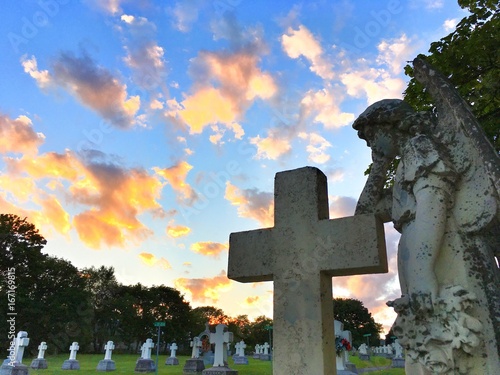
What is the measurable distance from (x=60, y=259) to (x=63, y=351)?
10600mm

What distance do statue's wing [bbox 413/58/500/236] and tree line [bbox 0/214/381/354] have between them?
2276 cm

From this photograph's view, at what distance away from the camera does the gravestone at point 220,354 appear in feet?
58.6

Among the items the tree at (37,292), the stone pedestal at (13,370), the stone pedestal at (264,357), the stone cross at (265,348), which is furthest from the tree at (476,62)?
the tree at (37,292)

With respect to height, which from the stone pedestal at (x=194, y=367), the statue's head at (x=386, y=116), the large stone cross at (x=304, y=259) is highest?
the statue's head at (x=386, y=116)

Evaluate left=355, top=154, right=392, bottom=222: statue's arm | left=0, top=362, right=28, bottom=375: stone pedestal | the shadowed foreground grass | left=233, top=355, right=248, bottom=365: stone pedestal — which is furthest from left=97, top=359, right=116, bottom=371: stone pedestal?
left=355, top=154, right=392, bottom=222: statue's arm

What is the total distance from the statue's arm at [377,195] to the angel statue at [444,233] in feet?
0.17

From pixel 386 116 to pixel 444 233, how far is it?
1.04m

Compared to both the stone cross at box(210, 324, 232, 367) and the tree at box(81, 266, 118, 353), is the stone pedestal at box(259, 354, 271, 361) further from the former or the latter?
the tree at box(81, 266, 118, 353)

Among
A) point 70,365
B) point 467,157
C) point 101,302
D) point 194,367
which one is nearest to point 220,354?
point 194,367

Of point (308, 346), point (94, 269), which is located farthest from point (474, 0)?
point (94, 269)

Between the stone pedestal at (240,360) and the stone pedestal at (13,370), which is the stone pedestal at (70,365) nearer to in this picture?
the stone pedestal at (13,370)

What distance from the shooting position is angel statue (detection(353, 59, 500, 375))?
2.52 meters

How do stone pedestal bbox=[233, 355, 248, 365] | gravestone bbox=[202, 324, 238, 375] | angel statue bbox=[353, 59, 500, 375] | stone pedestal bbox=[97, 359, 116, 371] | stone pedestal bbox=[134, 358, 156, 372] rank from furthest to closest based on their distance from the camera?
stone pedestal bbox=[233, 355, 248, 365], stone pedestal bbox=[97, 359, 116, 371], stone pedestal bbox=[134, 358, 156, 372], gravestone bbox=[202, 324, 238, 375], angel statue bbox=[353, 59, 500, 375]

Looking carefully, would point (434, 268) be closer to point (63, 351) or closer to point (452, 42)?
point (452, 42)
